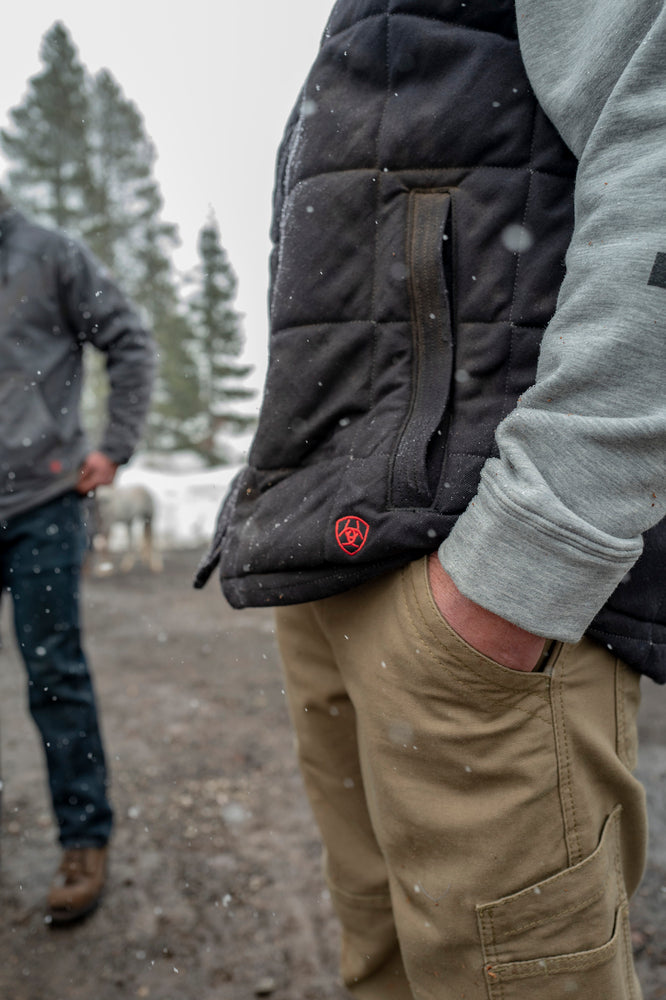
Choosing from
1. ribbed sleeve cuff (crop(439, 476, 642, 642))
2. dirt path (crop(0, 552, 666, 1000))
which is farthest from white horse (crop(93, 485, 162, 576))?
ribbed sleeve cuff (crop(439, 476, 642, 642))

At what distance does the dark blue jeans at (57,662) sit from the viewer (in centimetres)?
239

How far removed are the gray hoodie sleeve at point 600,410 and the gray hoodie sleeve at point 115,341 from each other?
6.98 ft

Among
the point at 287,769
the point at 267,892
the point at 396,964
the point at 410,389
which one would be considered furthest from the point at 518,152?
the point at 287,769

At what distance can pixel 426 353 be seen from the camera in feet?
3.71

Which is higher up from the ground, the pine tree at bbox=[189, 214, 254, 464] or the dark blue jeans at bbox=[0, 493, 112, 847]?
the dark blue jeans at bbox=[0, 493, 112, 847]

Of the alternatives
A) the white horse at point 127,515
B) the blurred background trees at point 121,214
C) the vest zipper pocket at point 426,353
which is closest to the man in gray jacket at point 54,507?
the vest zipper pocket at point 426,353

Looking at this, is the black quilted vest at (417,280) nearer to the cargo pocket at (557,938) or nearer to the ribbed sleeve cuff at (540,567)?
the ribbed sleeve cuff at (540,567)

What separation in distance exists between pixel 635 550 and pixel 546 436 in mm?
190

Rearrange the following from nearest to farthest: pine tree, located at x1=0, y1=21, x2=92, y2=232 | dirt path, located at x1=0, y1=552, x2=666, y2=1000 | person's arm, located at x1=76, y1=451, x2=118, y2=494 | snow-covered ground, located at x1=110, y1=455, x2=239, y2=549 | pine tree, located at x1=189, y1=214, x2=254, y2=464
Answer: dirt path, located at x1=0, y1=552, x2=666, y2=1000, person's arm, located at x1=76, y1=451, x2=118, y2=494, pine tree, located at x1=0, y1=21, x2=92, y2=232, snow-covered ground, located at x1=110, y1=455, x2=239, y2=549, pine tree, located at x1=189, y1=214, x2=254, y2=464

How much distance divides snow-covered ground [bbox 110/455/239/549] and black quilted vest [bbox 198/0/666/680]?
1235 centimetres

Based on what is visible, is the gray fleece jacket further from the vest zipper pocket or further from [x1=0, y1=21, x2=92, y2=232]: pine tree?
[x1=0, y1=21, x2=92, y2=232]: pine tree

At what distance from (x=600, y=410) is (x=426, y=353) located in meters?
0.31

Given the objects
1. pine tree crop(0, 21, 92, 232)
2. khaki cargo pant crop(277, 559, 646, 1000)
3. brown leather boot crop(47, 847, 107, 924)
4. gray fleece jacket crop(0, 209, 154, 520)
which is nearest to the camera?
khaki cargo pant crop(277, 559, 646, 1000)

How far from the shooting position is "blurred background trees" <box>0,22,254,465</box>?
12.5 m
